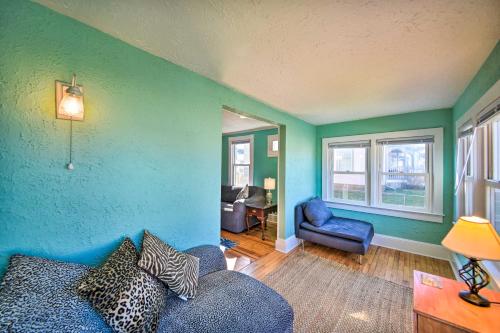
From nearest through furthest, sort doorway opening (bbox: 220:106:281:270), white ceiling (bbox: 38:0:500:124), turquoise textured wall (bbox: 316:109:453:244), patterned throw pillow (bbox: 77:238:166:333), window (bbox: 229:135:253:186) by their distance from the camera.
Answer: patterned throw pillow (bbox: 77:238:166:333) < white ceiling (bbox: 38:0:500:124) < turquoise textured wall (bbox: 316:109:453:244) < doorway opening (bbox: 220:106:281:270) < window (bbox: 229:135:253:186)

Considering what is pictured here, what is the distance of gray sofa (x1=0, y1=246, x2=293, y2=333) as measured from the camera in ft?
2.74

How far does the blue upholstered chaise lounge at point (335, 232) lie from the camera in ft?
9.32

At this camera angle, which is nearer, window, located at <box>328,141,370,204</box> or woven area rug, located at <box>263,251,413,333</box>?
woven area rug, located at <box>263,251,413,333</box>

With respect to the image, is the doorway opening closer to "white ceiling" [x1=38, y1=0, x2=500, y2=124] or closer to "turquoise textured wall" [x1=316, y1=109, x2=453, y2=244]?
"white ceiling" [x1=38, y1=0, x2=500, y2=124]

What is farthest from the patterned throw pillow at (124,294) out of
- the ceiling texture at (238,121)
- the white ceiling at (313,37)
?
the ceiling texture at (238,121)

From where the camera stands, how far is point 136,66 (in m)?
1.52

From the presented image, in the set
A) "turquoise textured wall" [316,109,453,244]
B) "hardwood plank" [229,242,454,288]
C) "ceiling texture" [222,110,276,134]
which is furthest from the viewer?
"ceiling texture" [222,110,276,134]

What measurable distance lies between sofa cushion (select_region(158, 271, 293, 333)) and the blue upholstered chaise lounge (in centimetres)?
188

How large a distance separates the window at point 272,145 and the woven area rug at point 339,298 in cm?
249

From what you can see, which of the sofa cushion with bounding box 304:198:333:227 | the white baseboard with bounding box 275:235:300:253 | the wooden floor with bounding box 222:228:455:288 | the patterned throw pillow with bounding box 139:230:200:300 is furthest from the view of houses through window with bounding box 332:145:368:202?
the patterned throw pillow with bounding box 139:230:200:300

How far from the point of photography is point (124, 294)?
1046 millimetres

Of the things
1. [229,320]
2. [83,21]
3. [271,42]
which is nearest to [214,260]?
[229,320]

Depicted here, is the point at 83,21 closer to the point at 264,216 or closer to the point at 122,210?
the point at 122,210

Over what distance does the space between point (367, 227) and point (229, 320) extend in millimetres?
2882
